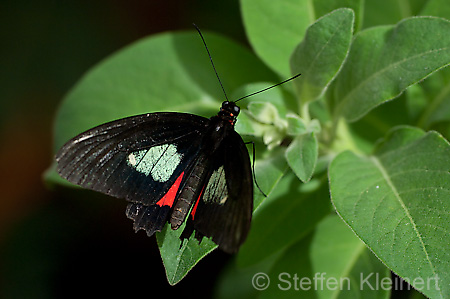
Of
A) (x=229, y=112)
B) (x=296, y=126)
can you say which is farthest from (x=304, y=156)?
(x=229, y=112)

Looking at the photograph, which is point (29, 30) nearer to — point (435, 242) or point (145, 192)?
point (145, 192)

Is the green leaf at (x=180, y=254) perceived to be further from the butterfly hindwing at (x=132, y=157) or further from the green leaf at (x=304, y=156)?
the green leaf at (x=304, y=156)

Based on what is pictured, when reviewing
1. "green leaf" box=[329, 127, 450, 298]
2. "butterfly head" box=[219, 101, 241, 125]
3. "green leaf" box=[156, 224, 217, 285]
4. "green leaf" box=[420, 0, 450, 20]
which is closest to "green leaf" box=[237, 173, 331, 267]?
"green leaf" box=[329, 127, 450, 298]

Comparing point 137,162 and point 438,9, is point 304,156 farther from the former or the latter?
point 438,9

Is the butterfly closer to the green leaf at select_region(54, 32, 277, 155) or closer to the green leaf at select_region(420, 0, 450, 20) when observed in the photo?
the green leaf at select_region(54, 32, 277, 155)

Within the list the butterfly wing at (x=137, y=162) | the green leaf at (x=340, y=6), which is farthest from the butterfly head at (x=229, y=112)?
the green leaf at (x=340, y=6)

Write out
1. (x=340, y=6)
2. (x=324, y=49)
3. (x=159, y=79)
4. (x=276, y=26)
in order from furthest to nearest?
(x=159, y=79) < (x=276, y=26) < (x=340, y=6) < (x=324, y=49)

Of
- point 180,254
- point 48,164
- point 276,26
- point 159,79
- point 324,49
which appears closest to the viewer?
point 180,254
